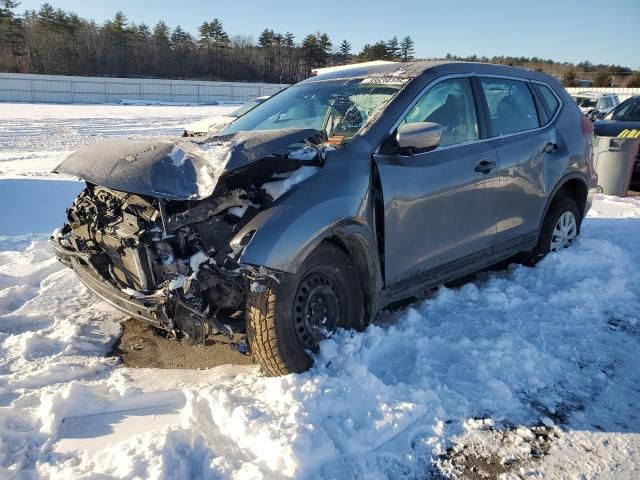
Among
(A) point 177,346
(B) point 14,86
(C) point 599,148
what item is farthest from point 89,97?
(A) point 177,346

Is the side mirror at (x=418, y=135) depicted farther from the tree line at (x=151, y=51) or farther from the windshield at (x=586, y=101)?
the tree line at (x=151, y=51)

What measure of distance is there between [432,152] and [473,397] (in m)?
1.60

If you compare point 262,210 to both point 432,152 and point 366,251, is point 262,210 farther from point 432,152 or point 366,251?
point 432,152

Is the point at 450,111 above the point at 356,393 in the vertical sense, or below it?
above

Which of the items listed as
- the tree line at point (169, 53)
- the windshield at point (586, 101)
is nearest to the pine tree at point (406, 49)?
the tree line at point (169, 53)

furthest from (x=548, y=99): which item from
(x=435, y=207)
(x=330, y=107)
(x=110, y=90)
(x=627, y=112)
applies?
(x=110, y=90)

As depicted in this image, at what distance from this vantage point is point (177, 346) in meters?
3.55

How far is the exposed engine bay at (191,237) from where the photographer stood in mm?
2666

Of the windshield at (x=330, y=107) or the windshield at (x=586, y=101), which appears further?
the windshield at (x=586, y=101)

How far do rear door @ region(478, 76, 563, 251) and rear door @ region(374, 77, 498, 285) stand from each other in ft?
0.59

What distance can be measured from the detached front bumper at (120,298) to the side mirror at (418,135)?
1637 mm

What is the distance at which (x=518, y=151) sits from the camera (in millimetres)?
4191

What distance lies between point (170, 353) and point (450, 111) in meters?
2.61

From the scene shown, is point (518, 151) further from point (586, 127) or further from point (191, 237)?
point (191, 237)
